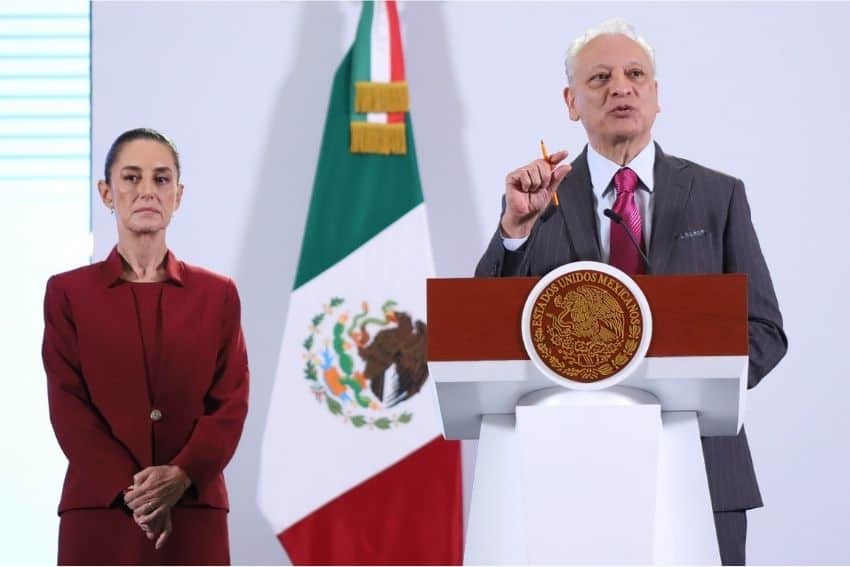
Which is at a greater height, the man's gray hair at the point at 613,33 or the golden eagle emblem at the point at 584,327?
the man's gray hair at the point at 613,33

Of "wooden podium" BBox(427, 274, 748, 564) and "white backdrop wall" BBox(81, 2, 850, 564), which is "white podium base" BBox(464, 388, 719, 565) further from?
"white backdrop wall" BBox(81, 2, 850, 564)

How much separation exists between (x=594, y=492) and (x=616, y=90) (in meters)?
1.07

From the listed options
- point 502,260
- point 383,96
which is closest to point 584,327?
point 502,260

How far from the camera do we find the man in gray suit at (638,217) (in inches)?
96.4

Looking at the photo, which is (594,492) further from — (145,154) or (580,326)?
(145,154)

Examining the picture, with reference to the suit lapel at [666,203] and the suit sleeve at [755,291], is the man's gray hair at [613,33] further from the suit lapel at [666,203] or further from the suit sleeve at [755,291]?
the suit sleeve at [755,291]

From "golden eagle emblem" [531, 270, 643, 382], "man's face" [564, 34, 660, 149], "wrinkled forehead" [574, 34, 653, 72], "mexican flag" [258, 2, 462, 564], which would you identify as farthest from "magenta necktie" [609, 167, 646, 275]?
"mexican flag" [258, 2, 462, 564]

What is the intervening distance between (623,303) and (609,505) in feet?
1.03

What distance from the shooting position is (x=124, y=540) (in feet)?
10.3

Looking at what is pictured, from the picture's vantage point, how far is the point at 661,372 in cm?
200

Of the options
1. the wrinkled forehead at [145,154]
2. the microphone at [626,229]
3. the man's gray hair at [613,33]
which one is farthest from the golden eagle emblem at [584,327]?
the wrinkled forehead at [145,154]

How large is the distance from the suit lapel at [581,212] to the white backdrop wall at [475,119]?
1.71 metres

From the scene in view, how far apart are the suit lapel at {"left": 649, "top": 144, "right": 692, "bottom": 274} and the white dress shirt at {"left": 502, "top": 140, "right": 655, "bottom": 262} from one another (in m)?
0.02

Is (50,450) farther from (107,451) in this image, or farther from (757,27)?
(757,27)
